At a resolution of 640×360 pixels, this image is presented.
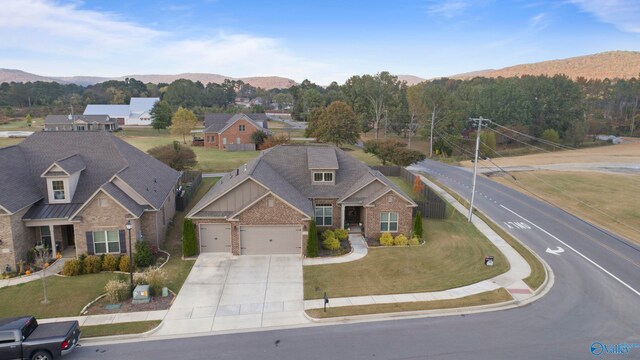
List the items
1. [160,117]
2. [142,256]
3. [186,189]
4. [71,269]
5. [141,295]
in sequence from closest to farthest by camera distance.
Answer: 1. [141,295]
2. [71,269]
3. [142,256]
4. [186,189]
5. [160,117]

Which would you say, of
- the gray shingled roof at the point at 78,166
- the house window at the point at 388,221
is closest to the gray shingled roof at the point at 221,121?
the gray shingled roof at the point at 78,166

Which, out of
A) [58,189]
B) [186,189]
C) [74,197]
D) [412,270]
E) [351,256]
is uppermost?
[58,189]

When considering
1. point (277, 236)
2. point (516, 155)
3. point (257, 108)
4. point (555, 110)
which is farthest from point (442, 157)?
point (257, 108)

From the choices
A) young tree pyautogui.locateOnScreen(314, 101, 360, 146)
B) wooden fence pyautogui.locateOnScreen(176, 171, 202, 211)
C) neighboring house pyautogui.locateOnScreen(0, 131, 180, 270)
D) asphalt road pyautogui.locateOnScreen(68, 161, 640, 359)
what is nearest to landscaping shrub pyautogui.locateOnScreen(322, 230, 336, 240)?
asphalt road pyautogui.locateOnScreen(68, 161, 640, 359)

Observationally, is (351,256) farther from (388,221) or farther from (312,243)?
(388,221)

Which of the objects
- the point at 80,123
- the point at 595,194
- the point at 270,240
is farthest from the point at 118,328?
the point at 80,123

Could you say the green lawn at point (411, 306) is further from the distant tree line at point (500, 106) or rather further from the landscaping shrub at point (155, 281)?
the distant tree line at point (500, 106)
